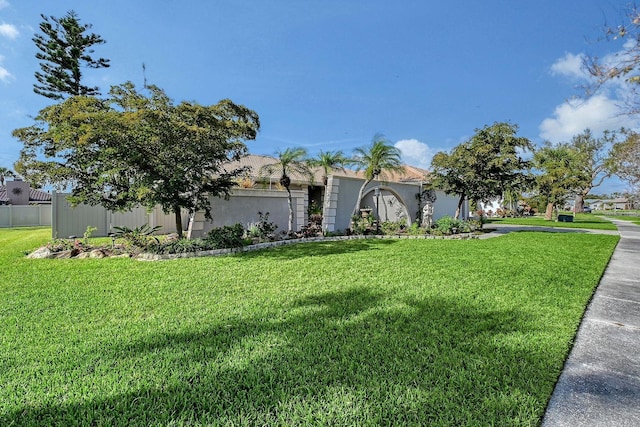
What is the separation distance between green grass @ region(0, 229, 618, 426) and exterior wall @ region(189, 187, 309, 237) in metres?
4.45

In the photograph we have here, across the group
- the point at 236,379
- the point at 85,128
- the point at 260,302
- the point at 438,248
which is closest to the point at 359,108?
the point at 438,248

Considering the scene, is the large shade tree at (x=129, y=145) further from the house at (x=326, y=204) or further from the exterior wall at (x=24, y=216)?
the exterior wall at (x=24, y=216)

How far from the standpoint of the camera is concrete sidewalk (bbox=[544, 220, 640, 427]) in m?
2.07

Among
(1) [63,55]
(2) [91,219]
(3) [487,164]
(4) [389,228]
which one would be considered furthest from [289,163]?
(1) [63,55]

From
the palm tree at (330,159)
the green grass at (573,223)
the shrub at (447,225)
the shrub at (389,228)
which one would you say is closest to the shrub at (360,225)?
the shrub at (389,228)

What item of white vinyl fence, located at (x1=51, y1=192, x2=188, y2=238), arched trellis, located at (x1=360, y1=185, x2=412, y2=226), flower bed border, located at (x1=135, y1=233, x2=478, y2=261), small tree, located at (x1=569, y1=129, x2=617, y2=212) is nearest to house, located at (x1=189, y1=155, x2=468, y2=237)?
arched trellis, located at (x1=360, y1=185, x2=412, y2=226)

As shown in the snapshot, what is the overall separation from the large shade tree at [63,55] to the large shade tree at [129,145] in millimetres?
9347

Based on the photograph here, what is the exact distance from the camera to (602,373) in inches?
103

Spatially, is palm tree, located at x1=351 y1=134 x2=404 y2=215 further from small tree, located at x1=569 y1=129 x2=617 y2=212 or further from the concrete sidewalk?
small tree, located at x1=569 y1=129 x2=617 y2=212

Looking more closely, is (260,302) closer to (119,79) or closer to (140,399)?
(140,399)

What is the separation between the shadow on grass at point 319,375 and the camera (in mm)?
2049

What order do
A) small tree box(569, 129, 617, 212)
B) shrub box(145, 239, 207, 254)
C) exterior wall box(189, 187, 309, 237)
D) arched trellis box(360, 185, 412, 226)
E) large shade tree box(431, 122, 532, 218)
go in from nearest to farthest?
shrub box(145, 239, 207, 254) < exterior wall box(189, 187, 309, 237) < large shade tree box(431, 122, 532, 218) < arched trellis box(360, 185, 412, 226) < small tree box(569, 129, 617, 212)

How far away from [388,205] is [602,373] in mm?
14116

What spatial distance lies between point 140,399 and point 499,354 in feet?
9.93
